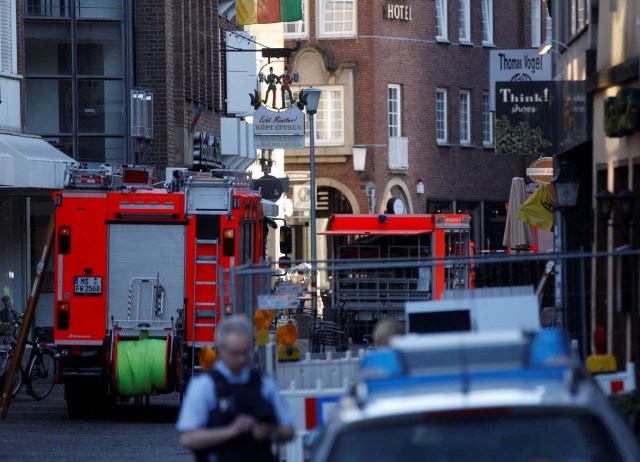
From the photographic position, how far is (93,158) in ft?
106

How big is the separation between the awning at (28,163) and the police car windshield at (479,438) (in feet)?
64.9

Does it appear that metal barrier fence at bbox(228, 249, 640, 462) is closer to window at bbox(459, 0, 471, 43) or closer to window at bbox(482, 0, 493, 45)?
window at bbox(459, 0, 471, 43)

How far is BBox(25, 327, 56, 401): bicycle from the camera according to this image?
21594mm

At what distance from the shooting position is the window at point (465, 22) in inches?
2339

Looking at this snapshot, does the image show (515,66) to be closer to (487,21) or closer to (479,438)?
(479,438)

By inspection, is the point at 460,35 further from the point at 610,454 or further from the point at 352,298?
the point at 610,454

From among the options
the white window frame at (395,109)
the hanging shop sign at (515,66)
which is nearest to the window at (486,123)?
the white window frame at (395,109)

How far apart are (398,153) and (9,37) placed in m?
29.1

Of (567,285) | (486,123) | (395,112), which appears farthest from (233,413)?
(486,123)

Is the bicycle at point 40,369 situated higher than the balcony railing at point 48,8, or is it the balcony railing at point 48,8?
the balcony railing at point 48,8

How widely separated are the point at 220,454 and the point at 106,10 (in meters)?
24.9

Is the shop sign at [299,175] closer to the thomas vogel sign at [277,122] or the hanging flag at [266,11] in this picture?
the thomas vogel sign at [277,122]

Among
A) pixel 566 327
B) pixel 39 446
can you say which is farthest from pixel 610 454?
pixel 39 446

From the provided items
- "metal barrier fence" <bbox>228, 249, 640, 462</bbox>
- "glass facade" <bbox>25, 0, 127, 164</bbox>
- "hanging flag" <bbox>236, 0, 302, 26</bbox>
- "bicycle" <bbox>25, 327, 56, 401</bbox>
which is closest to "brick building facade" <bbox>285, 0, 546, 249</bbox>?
"hanging flag" <bbox>236, 0, 302, 26</bbox>
